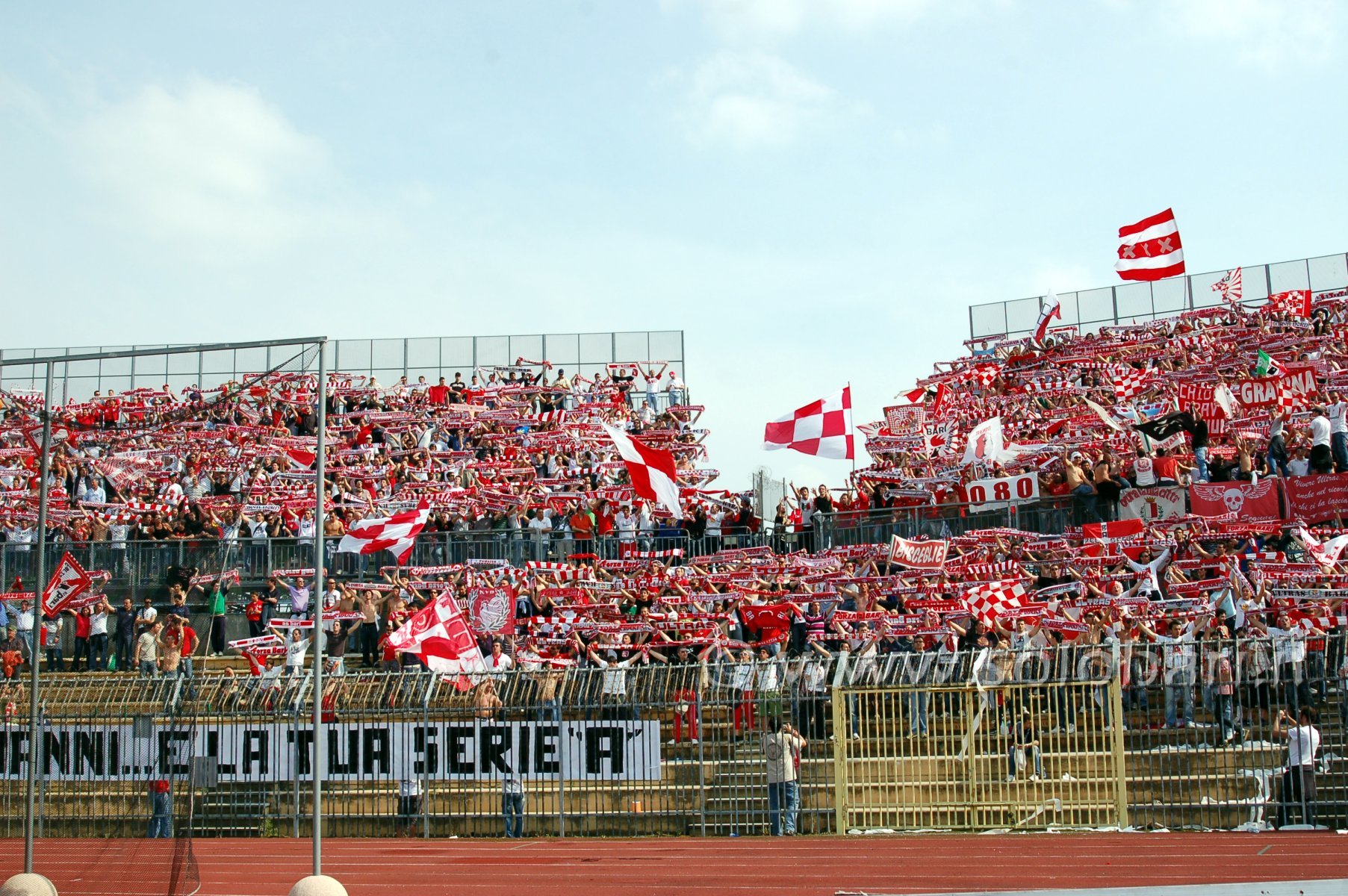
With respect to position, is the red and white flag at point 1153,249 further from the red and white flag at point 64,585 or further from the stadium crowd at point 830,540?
the red and white flag at point 64,585

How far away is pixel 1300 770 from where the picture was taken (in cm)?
1584

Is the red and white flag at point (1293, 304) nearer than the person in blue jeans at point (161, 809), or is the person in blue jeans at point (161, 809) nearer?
the person in blue jeans at point (161, 809)

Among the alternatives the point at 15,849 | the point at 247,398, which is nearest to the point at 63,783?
the point at 15,849

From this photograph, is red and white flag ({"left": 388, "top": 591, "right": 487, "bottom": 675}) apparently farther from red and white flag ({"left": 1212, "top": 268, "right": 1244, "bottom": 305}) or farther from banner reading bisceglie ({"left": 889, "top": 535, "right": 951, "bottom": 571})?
red and white flag ({"left": 1212, "top": 268, "right": 1244, "bottom": 305})

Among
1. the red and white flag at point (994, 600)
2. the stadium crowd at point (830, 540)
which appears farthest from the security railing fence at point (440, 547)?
the red and white flag at point (994, 600)

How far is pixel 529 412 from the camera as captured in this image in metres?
38.4

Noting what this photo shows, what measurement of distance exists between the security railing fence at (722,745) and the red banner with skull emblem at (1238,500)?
19.4ft

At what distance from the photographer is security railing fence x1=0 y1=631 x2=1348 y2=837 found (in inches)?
658

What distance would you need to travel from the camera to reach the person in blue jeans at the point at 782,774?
17.7m

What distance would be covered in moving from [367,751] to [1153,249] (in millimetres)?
22163

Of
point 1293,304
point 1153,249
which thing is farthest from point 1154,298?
point 1153,249

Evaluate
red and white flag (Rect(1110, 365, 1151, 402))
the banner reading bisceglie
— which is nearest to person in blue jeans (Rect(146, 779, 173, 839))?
the banner reading bisceglie

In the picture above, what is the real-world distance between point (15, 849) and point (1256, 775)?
15570 mm

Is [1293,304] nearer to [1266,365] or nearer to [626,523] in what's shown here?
[1266,365]
